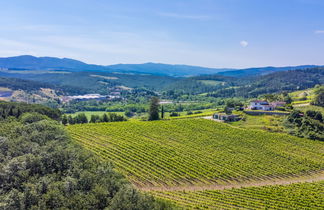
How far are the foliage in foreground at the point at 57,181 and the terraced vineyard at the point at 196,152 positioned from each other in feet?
39.1

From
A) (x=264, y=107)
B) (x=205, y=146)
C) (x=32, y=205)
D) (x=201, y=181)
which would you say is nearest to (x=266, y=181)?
(x=201, y=181)

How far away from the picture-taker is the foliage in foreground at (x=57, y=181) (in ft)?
96.0

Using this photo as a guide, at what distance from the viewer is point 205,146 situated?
65562 mm

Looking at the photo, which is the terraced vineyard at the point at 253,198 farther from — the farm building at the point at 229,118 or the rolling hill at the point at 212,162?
the farm building at the point at 229,118

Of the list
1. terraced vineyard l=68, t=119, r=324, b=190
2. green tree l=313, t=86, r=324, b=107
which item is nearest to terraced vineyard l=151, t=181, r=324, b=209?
terraced vineyard l=68, t=119, r=324, b=190

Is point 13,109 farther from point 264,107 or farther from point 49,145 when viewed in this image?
point 264,107

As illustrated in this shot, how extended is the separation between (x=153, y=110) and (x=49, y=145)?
60397mm

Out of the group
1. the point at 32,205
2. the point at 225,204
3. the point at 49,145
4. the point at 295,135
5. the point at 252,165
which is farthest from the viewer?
the point at 295,135

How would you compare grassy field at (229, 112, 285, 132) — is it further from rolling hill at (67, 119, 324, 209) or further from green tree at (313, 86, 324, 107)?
green tree at (313, 86, 324, 107)

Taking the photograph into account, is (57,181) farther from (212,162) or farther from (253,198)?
(212,162)

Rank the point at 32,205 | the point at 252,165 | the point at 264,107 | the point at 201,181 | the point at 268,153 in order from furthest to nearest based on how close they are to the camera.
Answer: the point at 264,107
the point at 268,153
the point at 252,165
the point at 201,181
the point at 32,205

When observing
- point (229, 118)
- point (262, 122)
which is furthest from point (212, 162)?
point (262, 122)

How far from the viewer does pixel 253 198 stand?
41.7 m

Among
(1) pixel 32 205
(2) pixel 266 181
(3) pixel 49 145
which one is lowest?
(2) pixel 266 181
